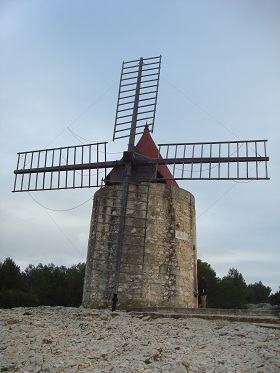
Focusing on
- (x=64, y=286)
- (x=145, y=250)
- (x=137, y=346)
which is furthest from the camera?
(x=64, y=286)

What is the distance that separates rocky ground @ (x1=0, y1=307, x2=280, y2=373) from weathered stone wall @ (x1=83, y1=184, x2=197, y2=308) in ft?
6.10

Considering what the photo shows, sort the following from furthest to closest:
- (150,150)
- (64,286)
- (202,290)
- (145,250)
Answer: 1. (64,286)
2. (150,150)
3. (202,290)
4. (145,250)

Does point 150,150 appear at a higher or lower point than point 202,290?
higher

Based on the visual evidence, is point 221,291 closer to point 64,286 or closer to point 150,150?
point 64,286

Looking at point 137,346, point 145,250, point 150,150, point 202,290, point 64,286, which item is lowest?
point 137,346

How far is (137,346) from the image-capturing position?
16.6 feet

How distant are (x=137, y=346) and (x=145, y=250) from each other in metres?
3.80

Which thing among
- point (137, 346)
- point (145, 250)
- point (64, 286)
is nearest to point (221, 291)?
point (64, 286)

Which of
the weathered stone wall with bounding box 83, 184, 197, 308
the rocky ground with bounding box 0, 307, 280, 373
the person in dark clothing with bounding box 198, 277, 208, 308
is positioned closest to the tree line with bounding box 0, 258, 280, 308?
the person in dark clothing with bounding box 198, 277, 208, 308

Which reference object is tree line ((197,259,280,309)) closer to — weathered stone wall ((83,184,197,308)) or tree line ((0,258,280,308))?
tree line ((0,258,280,308))

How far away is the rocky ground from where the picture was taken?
14.4ft

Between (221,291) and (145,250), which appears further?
(221,291)

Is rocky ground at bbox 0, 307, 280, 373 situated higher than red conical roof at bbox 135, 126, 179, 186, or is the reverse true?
red conical roof at bbox 135, 126, 179, 186

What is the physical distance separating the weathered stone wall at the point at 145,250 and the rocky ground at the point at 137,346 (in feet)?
6.10
